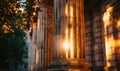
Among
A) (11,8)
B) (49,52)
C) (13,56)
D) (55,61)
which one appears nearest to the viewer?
(55,61)

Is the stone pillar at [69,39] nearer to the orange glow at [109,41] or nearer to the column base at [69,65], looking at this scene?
the column base at [69,65]

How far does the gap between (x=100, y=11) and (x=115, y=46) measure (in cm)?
455

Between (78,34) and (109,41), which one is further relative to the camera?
(109,41)

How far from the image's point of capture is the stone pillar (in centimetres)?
1193

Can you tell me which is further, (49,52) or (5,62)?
(5,62)

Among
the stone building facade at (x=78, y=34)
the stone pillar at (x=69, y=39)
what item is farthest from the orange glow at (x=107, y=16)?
the stone pillar at (x=69, y=39)

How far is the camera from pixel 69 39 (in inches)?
486

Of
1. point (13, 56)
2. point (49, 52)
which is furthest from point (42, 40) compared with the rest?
point (13, 56)

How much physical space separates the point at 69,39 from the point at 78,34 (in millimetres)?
616

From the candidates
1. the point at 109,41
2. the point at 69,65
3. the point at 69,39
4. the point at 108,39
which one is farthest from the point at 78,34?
the point at 108,39

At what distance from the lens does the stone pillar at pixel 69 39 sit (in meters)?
11.9

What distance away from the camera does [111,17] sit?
1719cm

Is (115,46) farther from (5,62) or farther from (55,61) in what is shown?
(5,62)

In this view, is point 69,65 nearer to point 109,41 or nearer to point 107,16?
point 109,41
